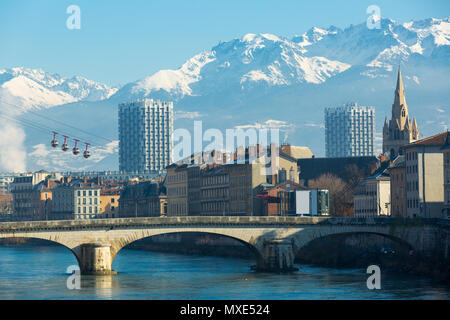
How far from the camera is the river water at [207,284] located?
88625mm

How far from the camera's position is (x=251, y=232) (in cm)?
11556

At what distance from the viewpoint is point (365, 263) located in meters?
118

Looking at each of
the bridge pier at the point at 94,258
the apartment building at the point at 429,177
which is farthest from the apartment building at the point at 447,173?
the bridge pier at the point at 94,258

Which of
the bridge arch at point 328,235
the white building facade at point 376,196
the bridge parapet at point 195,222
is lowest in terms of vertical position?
the bridge arch at point 328,235

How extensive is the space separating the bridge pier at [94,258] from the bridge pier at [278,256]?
1611 cm

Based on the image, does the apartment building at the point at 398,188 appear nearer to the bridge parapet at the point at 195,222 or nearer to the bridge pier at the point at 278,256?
the bridge parapet at the point at 195,222

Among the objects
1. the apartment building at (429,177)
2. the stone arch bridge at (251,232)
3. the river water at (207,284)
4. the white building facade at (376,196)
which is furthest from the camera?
the white building facade at (376,196)

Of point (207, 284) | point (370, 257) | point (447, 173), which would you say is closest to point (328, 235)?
point (370, 257)

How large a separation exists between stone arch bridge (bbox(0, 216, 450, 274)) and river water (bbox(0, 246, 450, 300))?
2705 mm

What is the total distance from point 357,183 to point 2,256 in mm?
57962

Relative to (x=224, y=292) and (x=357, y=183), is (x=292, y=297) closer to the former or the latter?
(x=224, y=292)

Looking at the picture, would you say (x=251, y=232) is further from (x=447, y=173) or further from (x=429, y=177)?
(x=429, y=177)

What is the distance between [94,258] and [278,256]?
18.6 meters
